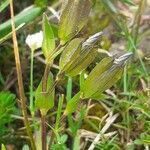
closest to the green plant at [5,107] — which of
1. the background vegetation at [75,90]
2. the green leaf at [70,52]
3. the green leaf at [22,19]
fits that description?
the background vegetation at [75,90]

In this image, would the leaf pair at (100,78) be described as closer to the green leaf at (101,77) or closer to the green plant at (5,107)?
the green leaf at (101,77)

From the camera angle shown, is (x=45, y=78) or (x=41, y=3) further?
(x=41, y=3)

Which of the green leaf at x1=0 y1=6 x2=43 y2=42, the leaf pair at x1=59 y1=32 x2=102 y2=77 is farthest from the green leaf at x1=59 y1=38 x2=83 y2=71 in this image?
the green leaf at x1=0 y1=6 x2=43 y2=42

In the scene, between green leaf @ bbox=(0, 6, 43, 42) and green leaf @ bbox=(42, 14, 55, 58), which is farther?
green leaf @ bbox=(0, 6, 43, 42)

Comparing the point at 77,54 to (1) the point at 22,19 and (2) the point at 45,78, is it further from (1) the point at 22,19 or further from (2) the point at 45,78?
(1) the point at 22,19

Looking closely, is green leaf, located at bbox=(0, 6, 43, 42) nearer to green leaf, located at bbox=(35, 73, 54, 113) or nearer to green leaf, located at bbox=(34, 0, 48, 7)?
green leaf, located at bbox=(34, 0, 48, 7)

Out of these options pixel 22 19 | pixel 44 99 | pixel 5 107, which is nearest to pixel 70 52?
pixel 44 99

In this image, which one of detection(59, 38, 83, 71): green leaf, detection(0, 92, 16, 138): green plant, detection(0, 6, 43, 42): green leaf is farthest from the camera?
detection(0, 6, 43, 42): green leaf

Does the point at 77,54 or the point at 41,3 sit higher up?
the point at 41,3

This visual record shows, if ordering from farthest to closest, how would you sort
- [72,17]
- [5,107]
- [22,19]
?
[22,19]
[5,107]
[72,17]
